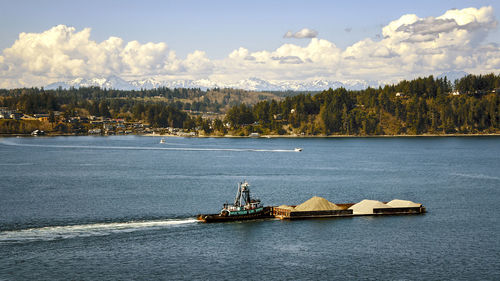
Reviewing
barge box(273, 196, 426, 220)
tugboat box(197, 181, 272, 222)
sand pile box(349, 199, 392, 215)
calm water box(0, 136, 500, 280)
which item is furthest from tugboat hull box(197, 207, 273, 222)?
sand pile box(349, 199, 392, 215)

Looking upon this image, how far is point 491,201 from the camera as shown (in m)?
90.1

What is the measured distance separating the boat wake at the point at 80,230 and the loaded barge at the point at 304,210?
17.0 feet

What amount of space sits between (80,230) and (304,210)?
1206 inches

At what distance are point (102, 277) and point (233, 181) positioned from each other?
66.3 m

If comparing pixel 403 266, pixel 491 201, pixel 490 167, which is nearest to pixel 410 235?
pixel 403 266

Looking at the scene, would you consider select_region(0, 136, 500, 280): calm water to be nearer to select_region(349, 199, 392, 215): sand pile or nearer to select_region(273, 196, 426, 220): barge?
select_region(273, 196, 426, 220): barge

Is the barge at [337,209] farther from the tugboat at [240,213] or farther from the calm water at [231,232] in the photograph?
the tugboat at [240,213]

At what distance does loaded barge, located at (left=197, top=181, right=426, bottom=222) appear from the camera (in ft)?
233

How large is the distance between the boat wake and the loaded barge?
17.0 ft

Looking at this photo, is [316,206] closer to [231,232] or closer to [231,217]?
[231,217]

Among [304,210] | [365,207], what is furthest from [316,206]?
[365,207]

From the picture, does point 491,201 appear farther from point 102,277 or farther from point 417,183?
point 102,277

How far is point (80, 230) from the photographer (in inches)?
2564

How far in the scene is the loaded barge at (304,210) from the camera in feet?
233
